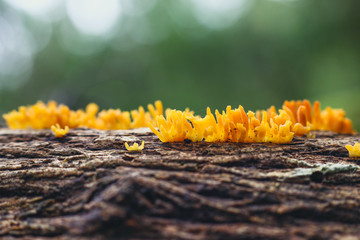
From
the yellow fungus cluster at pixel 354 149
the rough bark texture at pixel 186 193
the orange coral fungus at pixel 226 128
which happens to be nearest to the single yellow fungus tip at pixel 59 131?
the rough bark texture at pixel 186 193

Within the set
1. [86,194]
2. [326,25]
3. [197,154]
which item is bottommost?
[86,194]

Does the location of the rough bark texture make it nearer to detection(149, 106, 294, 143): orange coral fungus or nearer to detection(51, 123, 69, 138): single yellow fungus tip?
detection(149, 106, 294, 143): orange coral fungus

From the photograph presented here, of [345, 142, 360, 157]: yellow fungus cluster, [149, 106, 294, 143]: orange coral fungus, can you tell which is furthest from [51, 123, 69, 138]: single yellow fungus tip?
[345, 142, 360, 157]: yellow fungus cluster

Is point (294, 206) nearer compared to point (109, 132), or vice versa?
point (294, 206)

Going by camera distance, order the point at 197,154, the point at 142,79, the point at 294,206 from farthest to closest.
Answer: the point at 142,79 < the point at 197,154 < the point at 294,206

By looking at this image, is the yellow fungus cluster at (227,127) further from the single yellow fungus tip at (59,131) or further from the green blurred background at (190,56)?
the green blurred background at (190,56)

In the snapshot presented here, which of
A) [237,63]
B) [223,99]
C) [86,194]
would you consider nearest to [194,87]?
[223,99]

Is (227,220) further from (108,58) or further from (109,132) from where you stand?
(108,58)
